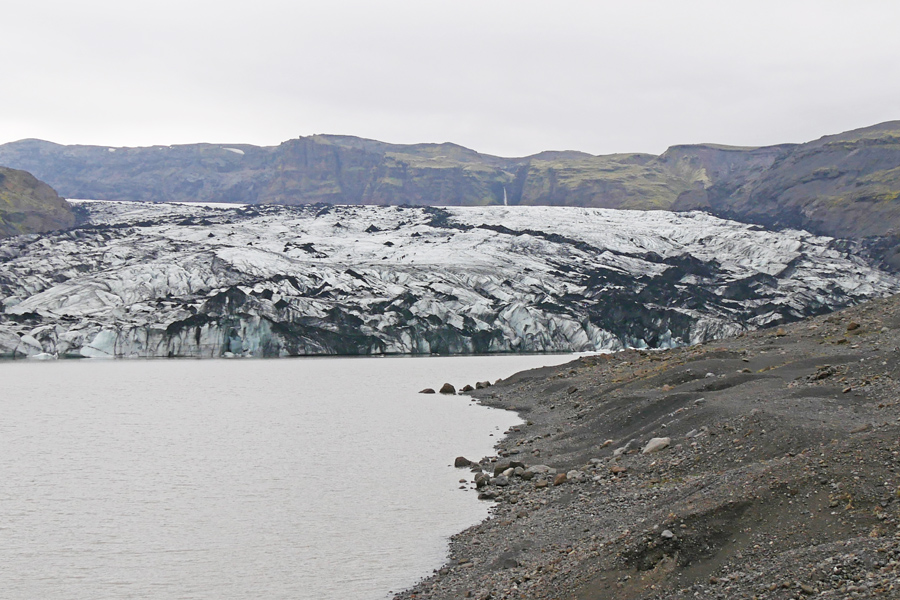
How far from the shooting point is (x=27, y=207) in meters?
104

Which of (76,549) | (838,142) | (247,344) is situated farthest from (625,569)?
(838,142)

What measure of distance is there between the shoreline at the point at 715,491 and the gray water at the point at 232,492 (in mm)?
1435

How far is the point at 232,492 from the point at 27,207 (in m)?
102

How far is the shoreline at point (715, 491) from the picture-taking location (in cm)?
845

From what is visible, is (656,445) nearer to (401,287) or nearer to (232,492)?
(232,492)

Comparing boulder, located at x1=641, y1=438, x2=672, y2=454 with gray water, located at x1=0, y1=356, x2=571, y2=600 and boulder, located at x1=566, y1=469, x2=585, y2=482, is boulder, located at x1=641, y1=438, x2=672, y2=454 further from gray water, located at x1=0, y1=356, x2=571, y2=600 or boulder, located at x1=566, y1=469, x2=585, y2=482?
gray water, located at x1=0, y1=356, x2=571, y2=600

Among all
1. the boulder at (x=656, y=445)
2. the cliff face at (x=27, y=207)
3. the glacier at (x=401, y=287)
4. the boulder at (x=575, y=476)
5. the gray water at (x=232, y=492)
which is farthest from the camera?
the cliff face at (x=27, y=207)

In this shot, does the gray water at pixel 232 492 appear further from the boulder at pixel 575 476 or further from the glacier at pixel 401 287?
the glacier at pixel 401 287

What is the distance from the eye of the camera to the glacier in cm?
6397

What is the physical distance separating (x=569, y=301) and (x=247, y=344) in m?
30.7

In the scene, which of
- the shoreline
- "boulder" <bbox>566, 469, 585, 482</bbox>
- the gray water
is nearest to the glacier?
the gray water

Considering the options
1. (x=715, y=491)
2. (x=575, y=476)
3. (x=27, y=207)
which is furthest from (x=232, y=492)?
(x=27, y=207)

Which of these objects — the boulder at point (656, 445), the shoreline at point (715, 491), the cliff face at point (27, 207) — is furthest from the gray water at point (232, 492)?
the cliff face at point (27, 207)

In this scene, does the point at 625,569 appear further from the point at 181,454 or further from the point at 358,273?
the point at 358,273
